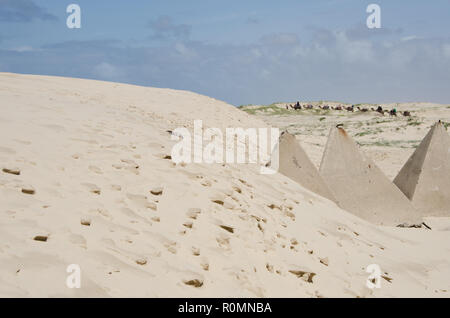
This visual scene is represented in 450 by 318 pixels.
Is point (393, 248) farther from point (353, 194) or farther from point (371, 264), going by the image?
point (353, 194)

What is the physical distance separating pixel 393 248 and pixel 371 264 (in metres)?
0.87

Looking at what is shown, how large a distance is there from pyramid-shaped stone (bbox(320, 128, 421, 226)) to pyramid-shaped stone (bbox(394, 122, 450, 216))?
79 cm

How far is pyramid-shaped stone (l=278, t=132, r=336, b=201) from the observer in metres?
5.76

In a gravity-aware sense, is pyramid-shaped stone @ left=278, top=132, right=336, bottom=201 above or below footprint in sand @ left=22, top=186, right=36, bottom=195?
below

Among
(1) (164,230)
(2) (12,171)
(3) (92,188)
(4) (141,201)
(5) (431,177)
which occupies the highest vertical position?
(2) (12,171)

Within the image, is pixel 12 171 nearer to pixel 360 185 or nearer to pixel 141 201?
pixel 141 201

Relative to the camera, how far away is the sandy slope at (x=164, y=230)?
268 cm

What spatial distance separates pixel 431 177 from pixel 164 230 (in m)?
5.18

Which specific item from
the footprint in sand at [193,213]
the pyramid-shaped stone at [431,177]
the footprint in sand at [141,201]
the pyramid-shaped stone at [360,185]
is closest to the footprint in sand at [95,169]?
the footprint in sand at [141,201]

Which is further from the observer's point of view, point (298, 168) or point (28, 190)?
point (298, 168)

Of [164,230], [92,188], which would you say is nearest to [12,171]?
[92,188]

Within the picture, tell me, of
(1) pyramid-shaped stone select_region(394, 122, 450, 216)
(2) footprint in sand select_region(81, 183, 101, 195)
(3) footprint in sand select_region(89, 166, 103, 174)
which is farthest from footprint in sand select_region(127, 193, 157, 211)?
(1) pyramid-shaped stone select_region(394, 122, 450, 216)

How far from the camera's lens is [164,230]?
326 cm

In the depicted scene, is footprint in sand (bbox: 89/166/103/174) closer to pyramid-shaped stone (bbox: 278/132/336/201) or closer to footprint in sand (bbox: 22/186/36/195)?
footprint in sand (bbox: 22/186/36/195)
